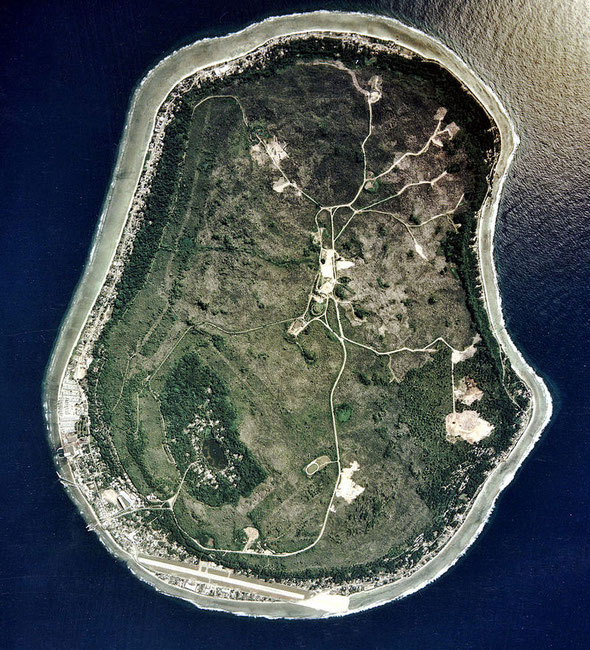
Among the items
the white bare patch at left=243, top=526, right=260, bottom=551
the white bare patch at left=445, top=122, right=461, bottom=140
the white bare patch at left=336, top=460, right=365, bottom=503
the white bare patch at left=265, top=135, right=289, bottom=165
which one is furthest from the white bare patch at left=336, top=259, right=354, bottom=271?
the white bare patch at left=243, top=526, right=260, bottom=551

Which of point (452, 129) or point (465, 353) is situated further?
point (465, 353)

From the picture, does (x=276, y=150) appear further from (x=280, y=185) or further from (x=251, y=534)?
(x=251, y=534)

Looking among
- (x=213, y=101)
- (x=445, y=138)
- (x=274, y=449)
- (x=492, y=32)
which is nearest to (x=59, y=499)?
(x=274, y=449)

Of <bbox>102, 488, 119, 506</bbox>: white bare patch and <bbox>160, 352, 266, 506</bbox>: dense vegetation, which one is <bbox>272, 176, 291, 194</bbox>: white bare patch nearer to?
<bbox>160, 352, 266, 506</bbox>: dense vegetation

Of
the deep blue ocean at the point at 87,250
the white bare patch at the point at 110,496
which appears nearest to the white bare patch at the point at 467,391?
the deep blue ocean at the point at 87,250

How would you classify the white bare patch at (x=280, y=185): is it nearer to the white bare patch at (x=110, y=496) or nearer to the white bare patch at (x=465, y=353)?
the white bare patch at (x=465, y=353)

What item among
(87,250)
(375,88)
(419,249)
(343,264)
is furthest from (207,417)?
(375,88)

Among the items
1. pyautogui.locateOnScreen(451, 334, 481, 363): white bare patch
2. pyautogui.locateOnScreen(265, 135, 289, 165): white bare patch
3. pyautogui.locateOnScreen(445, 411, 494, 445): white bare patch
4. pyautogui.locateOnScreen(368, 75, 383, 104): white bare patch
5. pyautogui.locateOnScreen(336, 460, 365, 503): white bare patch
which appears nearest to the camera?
pyautogui.locateOnScreen(265, 135, 289, 165): white bare patch
